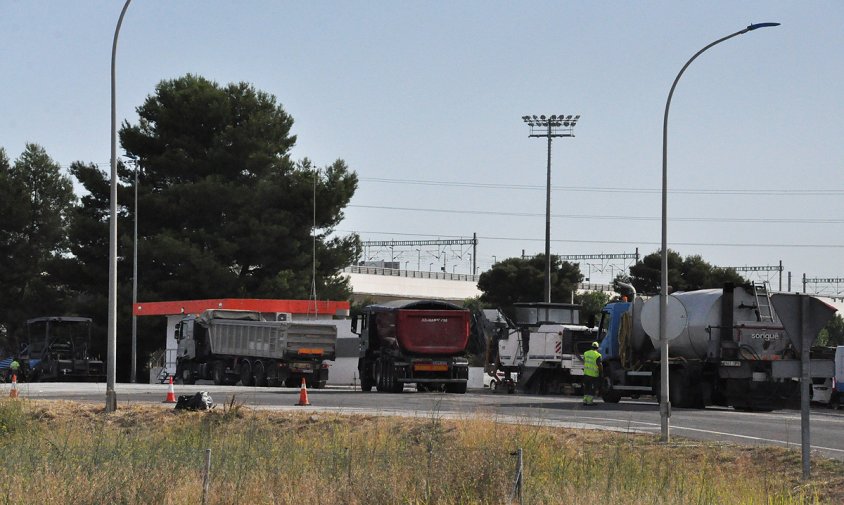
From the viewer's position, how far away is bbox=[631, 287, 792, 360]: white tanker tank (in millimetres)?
32469

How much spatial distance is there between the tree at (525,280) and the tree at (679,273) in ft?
15.0

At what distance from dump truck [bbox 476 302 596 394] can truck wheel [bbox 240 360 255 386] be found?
8.63m

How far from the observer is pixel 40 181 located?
76500mm

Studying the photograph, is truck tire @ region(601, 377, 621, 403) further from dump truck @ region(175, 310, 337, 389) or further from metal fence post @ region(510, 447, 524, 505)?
metal fence post @ region(510, 447, 524, 505)

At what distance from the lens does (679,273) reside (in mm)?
89375

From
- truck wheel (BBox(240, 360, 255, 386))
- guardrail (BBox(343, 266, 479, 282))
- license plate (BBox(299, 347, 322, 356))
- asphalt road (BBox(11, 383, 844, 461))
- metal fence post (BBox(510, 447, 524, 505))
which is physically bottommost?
truck wheel (BBox(240, 360, 255, 386))

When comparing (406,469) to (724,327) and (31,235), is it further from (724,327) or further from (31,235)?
(31,235)

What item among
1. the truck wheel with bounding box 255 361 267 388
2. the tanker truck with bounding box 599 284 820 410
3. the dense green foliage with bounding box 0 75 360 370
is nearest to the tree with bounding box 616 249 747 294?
the dense green foliage with bounding box 0 75 360 370

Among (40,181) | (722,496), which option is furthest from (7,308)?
(722,496)

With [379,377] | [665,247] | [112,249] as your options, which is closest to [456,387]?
[379,377]

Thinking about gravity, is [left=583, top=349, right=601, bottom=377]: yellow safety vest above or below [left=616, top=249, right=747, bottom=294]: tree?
below

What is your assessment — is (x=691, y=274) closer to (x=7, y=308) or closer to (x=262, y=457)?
(x=7, y=308)

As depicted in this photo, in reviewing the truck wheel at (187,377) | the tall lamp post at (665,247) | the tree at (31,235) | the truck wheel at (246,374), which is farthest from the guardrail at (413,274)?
the tall lamp post at (665,247)

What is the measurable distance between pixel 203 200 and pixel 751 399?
3765 cm
